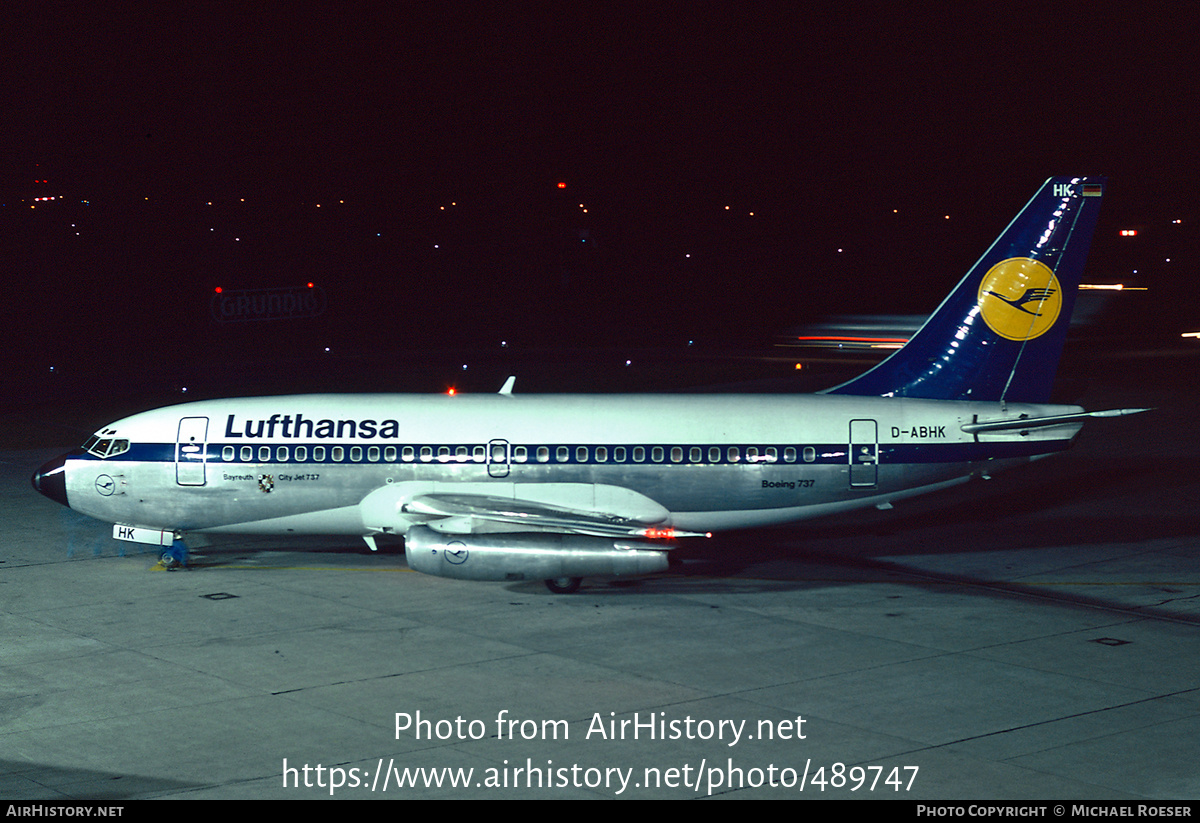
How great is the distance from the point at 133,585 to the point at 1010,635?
19131mm

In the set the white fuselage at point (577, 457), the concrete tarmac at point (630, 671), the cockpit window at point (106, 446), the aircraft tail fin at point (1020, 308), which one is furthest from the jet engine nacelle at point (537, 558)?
the aircraft tail fin at point (1020, 308)

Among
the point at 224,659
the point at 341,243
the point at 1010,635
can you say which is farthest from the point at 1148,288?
the point at 224,659

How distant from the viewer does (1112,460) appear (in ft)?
151

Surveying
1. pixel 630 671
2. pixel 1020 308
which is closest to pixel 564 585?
pixel 630 671

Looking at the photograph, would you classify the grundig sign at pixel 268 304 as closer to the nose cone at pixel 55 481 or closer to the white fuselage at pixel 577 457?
the nose cone at pixel 55 481

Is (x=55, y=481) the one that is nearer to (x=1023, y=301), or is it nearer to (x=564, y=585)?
(x=564, y=585)

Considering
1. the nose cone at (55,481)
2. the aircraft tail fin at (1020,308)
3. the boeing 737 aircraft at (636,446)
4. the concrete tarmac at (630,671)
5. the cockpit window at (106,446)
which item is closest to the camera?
the concrete tarmac at (630,671)

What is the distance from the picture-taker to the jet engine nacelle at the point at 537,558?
2677cm

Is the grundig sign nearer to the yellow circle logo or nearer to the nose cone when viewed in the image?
the nose cone

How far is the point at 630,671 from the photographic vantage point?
22.6m

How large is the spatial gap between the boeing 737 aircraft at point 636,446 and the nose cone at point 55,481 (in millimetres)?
129

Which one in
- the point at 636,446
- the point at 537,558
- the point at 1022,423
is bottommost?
the point at 537,558

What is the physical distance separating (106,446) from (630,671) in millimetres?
15488

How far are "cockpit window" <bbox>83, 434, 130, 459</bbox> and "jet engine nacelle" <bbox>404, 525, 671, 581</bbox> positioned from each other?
339 inches
